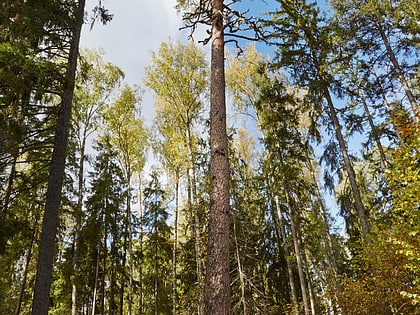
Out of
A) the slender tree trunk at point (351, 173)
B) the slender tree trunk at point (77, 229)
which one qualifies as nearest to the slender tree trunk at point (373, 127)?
the slender tree trunk at point (351, 173)

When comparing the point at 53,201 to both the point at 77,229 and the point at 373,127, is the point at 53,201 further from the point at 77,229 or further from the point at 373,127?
the point at 373,127

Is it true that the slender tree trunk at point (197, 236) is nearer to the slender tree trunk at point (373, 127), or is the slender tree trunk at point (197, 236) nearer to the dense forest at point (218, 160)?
the dense forest at point (218, 160)

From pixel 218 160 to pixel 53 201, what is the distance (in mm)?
3706

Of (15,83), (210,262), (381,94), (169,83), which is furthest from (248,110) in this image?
(210,262)

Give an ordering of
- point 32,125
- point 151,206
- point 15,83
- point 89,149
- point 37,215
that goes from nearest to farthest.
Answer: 1. point 15,83
2. point 32,125
3. point 37,215
4. point 89,149
5. point 151,206

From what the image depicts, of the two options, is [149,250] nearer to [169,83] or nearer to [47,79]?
[169,83]

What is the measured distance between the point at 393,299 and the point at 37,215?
12815 mm

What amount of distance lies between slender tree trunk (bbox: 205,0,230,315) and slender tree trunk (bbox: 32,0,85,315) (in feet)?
10.9

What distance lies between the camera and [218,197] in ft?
15.3

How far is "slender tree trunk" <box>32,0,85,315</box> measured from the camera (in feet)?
19.2

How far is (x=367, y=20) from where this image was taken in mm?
12188

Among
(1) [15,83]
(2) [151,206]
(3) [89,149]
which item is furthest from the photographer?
(2) [151,206]

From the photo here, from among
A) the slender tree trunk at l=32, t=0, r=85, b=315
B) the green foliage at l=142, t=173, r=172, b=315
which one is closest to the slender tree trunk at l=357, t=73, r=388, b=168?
the slender tree trunk at l=32, t=0, r=85, b=315

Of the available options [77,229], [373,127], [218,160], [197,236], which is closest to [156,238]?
[77,229]
